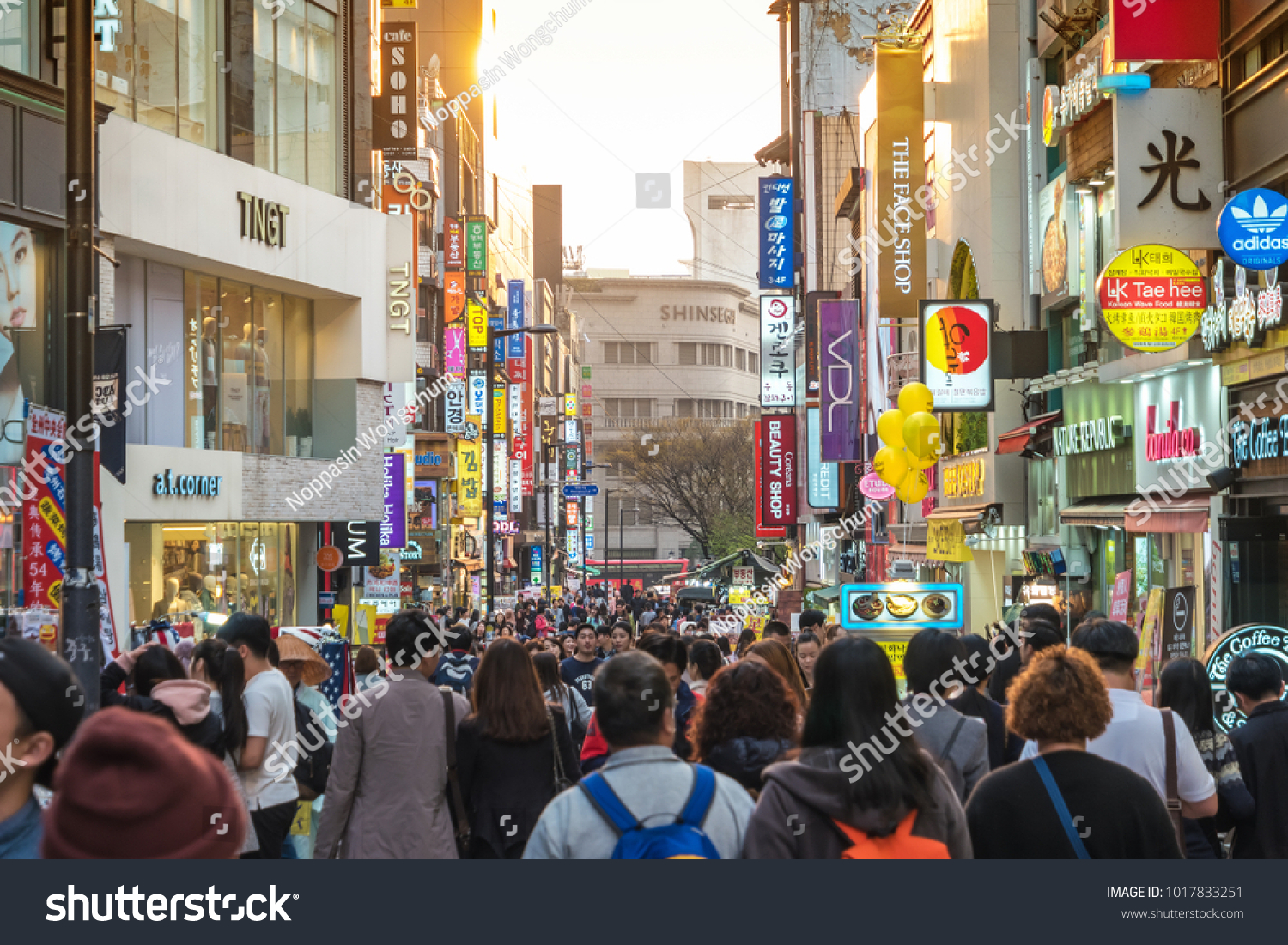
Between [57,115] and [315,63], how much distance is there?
998 centimetres

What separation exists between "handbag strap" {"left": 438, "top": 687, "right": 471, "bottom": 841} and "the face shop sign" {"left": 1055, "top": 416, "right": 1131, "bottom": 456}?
1539 cm

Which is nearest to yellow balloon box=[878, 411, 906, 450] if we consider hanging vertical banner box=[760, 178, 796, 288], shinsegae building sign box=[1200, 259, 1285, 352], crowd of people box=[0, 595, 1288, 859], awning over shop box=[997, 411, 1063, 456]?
awning over shop box=[997, 411, 1063, 456]

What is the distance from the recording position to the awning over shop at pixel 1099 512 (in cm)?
2040

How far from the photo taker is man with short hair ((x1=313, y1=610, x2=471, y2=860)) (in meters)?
6.46

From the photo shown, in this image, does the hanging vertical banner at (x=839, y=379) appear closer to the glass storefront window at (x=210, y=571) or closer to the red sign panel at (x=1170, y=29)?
the glass storefront window at (x=210, y=571)

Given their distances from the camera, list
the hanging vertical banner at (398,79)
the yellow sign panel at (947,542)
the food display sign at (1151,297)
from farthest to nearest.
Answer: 1. the hanging vertical banner at (398,79)
2. the yellow sign panel at (947,542)
3. the food display sign at (1151,297)

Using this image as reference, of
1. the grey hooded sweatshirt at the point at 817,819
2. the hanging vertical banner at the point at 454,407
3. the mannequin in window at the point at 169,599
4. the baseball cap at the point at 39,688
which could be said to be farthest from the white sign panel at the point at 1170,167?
the hanging vertical banner at the point at 454,407

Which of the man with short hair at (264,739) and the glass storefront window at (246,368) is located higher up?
the glass storefront window at (246,368)

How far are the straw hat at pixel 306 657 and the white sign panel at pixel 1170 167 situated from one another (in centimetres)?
1062

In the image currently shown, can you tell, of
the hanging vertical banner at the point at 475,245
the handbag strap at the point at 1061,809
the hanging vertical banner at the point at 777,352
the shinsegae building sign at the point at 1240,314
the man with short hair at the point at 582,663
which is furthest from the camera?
the hanging vertical banner at the point at 475,245

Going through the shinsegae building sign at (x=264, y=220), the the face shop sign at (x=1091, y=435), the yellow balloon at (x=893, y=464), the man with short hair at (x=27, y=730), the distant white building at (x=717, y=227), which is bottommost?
the man with short hair at (x=27, y=730)

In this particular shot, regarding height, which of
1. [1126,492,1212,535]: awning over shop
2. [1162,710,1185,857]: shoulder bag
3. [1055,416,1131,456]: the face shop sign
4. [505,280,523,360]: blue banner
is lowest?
[1162,710,1185,857]: shoulder bag

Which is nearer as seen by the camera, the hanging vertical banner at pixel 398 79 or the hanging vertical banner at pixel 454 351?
the hanging vertical banner at pixel 398 79

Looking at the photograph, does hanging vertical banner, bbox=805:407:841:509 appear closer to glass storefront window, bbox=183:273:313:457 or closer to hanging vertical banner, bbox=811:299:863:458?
hanging vertical banner, bbox=811:299:863:458
